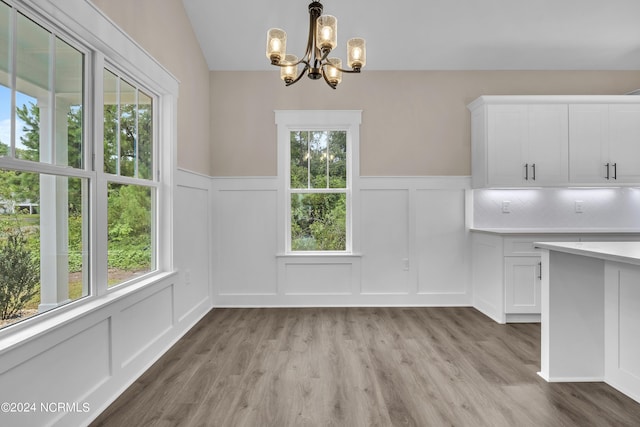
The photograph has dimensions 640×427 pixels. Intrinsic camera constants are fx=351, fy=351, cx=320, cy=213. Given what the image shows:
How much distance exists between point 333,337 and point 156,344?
1.51 metres

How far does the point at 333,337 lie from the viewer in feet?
10.8

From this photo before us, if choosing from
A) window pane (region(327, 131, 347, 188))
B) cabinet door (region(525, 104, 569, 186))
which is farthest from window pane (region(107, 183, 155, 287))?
cabinet door (region(525, 104, 569, 186))

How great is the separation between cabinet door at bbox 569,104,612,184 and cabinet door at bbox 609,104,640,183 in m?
0.08

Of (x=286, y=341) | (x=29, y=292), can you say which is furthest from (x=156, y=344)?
(x=29, y=292)

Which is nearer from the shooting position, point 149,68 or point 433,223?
point 149,68

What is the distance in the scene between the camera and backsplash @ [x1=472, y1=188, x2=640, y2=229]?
14.0 feet

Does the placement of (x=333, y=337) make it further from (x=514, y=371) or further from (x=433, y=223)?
(x=433, y=223)

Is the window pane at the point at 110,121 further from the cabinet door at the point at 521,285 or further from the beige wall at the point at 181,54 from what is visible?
the cabinet door at the point at 521,285

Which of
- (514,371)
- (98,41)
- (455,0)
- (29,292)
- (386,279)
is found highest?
(455,0)

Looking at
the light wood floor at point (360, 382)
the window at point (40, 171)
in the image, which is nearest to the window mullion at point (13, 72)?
the window at point (40, 171)

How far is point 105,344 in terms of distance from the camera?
7.01 ft

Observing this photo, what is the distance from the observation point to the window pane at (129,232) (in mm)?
2404

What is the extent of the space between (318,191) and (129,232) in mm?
2280

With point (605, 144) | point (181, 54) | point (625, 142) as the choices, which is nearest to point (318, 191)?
point (181, 54)
